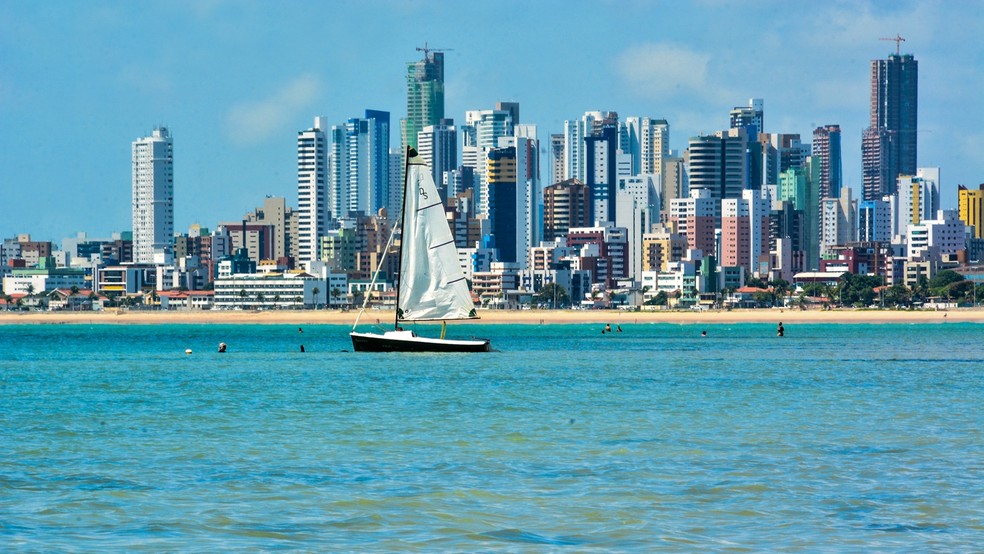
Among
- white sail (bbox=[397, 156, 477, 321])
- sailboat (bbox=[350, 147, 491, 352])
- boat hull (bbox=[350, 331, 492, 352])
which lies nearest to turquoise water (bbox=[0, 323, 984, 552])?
boat hull (bbox=[350, 331, 492, 352])

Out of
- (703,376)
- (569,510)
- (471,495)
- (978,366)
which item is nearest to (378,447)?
(471,495)

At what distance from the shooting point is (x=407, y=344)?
268ft

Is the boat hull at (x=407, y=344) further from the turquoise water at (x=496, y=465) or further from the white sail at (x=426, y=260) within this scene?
the turquoise water at (x=496, y=465)

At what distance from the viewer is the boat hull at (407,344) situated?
81.5m

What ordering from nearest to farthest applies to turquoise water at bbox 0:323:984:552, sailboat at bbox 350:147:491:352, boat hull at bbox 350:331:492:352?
turquoise water at bbox 0:323:984:552, boat hull at bbox 350:331:492:352, sailboat at bbox 350:147:491:352

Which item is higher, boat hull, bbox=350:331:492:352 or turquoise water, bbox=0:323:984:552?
boat hull, bbox=350:331:492:352

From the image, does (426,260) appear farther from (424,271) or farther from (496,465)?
(496,465)

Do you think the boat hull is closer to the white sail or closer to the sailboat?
the sailboat

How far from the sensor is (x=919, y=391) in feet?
174

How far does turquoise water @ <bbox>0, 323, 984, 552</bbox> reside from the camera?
22.6m

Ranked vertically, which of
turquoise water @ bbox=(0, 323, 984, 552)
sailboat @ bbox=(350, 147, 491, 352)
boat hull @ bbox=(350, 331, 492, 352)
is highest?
sailboat @ bbox=(350, 147, 491, 352)

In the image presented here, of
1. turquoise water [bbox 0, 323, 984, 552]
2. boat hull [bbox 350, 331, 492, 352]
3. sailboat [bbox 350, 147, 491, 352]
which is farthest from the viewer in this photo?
sailboat [bbox 350, 147, 491, 352]

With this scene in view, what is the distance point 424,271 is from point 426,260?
0.62m

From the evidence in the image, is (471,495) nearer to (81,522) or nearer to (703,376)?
(81,522)
